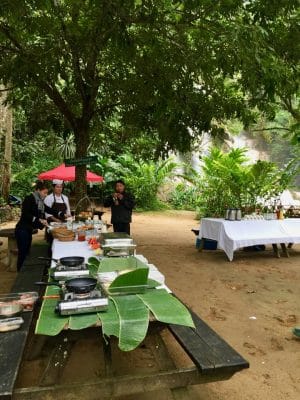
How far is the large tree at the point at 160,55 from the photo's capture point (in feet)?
14.1

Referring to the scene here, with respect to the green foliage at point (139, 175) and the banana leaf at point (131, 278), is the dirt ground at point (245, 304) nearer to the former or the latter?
the banana leaf at point (131, 278)

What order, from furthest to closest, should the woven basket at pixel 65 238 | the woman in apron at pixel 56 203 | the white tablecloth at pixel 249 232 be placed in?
the white tablecloth at pixel 249 232, the woman in apron at pixel 56 203, the woven basket at pixel 65 238

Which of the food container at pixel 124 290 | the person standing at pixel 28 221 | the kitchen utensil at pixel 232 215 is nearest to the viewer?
the food container at pixel 124 290

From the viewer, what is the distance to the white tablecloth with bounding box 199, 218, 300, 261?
23.6ft

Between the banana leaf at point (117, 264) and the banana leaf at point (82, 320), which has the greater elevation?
the banana leaf at point (117, 264)

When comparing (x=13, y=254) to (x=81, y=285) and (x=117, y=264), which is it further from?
(x=81, y=285)

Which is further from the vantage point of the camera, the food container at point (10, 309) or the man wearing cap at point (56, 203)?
the man wearing cap at point (56, 203)

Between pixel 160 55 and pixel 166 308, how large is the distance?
434 cm

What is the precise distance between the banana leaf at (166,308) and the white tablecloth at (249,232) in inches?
186

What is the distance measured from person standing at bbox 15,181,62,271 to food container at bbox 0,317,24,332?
11.5ft

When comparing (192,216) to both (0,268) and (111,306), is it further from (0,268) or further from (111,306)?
(111,306)

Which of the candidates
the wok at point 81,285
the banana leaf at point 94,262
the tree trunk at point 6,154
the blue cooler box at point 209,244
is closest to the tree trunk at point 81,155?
the blue cooler box at point 209,244

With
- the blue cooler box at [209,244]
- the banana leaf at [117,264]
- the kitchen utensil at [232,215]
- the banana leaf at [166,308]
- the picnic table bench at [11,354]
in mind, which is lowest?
the blue cooler box at [209,244]

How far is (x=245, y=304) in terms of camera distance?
4895mm
